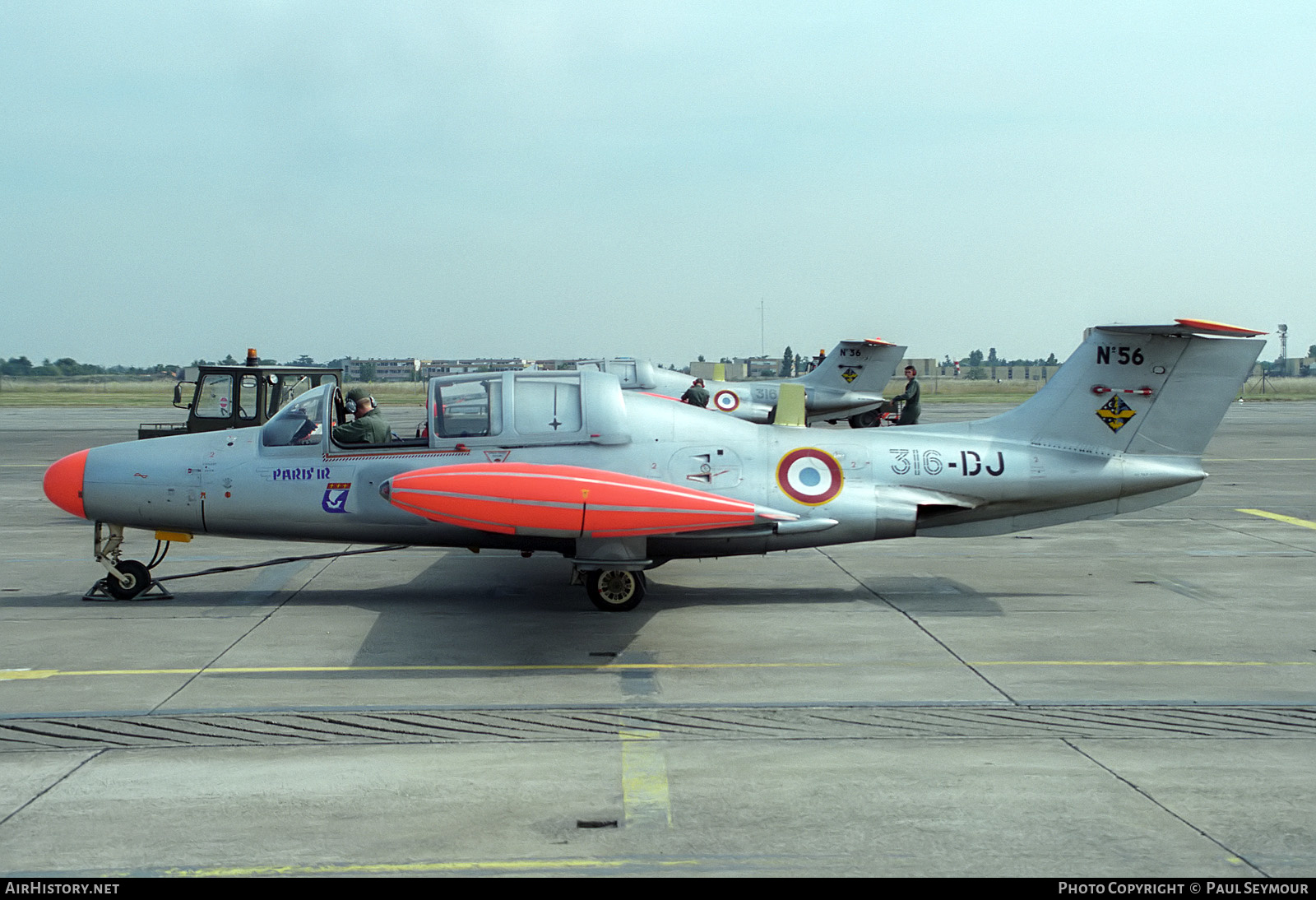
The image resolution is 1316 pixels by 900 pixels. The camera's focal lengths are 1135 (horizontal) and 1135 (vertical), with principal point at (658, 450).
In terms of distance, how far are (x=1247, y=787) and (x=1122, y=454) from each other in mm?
5805

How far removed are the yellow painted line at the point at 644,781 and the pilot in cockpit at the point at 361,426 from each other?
5.14 m

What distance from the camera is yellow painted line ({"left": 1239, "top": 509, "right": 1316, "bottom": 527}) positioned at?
56.1 ft

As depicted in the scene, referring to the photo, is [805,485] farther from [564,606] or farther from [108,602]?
[108,602]

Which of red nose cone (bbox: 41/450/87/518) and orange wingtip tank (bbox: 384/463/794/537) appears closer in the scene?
orange wingtip tank (bbox: 384/463/794/537)

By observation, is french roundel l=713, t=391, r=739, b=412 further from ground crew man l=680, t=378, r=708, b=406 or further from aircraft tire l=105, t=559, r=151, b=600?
aircraft tire l=105, t=559, r=151, b=600

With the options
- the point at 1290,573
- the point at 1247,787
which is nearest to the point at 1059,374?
the point at 1290,573

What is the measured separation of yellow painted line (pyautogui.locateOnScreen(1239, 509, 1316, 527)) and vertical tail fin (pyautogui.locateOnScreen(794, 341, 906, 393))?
1347cm

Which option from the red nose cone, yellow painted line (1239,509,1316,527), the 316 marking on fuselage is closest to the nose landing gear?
the red nose cone

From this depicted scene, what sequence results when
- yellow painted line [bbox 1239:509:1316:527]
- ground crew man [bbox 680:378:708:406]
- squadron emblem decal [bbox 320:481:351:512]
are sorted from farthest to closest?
1. ground crew man [bbox 680:378:708:406]
2. yellow painted line [bbox 1239:509:1316:527]
3. squadron emblem decal [bbox 320:481:351:512]

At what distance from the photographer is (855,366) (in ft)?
104

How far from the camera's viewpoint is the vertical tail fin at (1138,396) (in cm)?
1147

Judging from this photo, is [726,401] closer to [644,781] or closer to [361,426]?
[361,426]


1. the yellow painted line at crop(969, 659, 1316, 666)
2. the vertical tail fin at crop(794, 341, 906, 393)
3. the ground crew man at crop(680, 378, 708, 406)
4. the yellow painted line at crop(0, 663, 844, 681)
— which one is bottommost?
the yellow painted line at crop(969, 659, 1316, 666)

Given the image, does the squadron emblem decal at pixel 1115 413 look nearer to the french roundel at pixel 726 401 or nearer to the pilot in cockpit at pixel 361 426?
the pilot in cockpit at pixel 361 426
